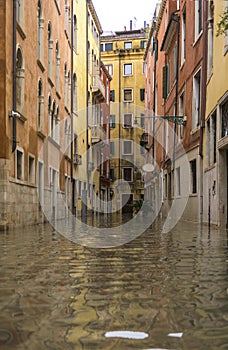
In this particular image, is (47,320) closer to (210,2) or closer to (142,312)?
(142,312)

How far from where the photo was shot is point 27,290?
420 cm

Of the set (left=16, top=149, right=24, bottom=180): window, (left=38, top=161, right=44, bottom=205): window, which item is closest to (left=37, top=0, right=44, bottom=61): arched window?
(left=38, top=161, right=44, bottom=205): window

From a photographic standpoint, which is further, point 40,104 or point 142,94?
point 142,94

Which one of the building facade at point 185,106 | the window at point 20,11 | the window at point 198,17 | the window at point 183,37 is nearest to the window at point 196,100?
the building facade at point 185,106

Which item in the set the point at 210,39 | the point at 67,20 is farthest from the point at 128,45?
the point at 210,39

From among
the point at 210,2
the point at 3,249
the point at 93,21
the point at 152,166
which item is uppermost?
the point at 93,21

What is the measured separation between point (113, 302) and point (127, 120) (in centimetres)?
5541

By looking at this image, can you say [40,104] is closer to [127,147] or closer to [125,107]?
[127,147]

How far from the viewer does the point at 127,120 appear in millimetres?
58625

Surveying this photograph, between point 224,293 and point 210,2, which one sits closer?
point 224,293

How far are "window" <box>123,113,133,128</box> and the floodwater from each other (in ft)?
170

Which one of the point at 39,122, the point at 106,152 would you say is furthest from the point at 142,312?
the point at 106,152

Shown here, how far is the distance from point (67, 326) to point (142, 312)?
599 mm

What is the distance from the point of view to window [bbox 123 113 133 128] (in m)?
58.1
